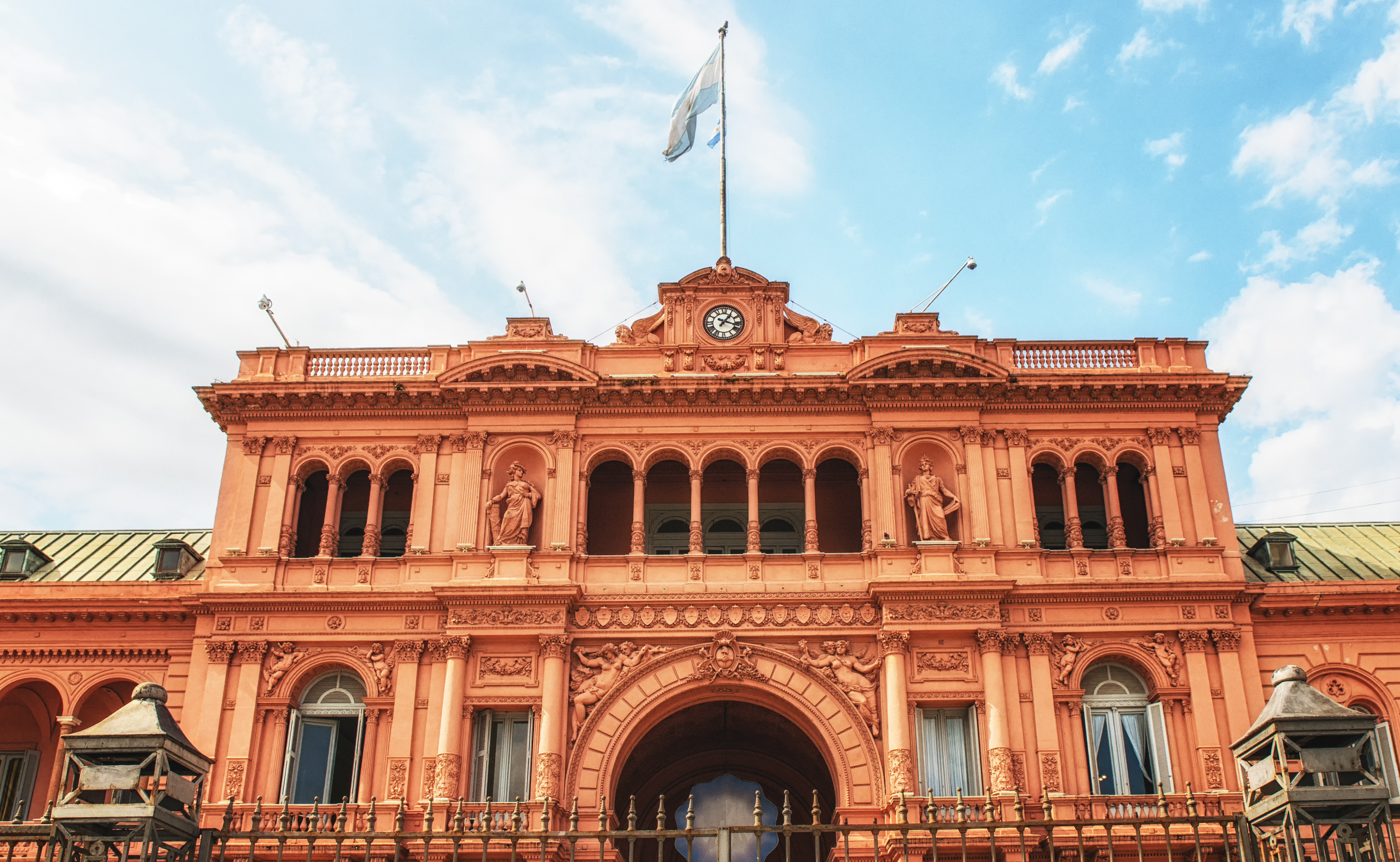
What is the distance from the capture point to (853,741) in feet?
109

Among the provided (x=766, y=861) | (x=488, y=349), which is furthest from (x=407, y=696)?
(x=766, y=861)

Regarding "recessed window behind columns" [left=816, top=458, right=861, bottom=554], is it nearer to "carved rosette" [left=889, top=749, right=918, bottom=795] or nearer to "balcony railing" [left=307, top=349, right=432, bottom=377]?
"carved rosette" [left=889, top=749, right=918, bottom=795]

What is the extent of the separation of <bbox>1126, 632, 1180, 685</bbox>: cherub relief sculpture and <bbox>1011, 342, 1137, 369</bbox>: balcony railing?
8.02 m

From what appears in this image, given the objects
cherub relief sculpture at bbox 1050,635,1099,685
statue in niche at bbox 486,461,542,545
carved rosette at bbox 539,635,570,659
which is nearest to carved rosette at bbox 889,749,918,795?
cherub relief sculpture at bbox 1050,635,1099,685

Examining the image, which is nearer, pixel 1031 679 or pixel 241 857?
pixel 241 857

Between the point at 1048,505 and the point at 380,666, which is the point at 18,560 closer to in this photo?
the point at 380,666

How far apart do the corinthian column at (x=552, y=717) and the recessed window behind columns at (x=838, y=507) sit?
838 cm

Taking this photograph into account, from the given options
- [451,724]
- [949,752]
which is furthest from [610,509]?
[949,752]

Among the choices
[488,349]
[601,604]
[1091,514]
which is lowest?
[601,604]

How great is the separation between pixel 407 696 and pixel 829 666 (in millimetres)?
10656

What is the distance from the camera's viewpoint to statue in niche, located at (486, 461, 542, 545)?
35750 mm

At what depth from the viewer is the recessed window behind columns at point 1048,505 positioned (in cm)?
3778

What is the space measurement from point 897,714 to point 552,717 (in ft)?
27.9

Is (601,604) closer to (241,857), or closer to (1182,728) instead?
(241,857)
